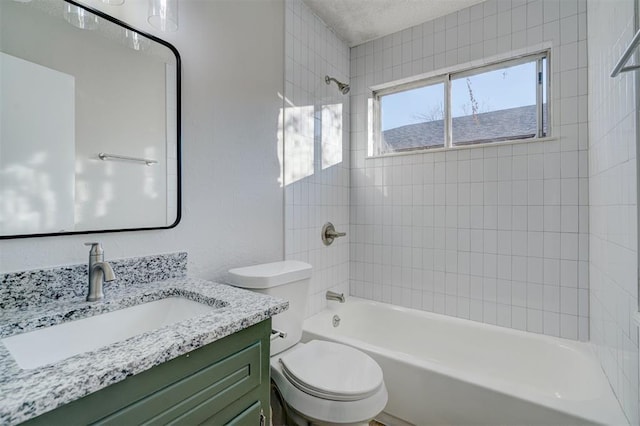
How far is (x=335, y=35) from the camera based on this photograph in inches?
97.8

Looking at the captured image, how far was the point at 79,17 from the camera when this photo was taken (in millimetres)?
1092

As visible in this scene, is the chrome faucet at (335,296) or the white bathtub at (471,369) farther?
the chrome faucet at (335,296)

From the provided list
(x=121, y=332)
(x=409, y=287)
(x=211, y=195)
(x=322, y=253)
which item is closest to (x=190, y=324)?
(x=121, y=332)

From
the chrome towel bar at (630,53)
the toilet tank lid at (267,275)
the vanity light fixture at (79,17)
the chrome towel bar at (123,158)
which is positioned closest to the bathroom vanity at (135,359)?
the toilet tank lid at (267,275)

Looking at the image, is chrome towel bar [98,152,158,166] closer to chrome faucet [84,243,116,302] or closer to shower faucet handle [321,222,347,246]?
chrome faucet [84,243,116,302]

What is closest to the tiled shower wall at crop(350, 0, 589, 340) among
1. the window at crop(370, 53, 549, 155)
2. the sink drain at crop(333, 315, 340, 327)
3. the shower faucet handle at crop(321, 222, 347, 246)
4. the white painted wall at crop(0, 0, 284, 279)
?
the window at crop(370, 53, 549, 155)

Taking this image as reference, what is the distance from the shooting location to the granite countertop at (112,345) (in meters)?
0.54

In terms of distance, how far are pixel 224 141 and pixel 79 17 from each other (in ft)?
2.31

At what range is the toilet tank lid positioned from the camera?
1456 millimetres

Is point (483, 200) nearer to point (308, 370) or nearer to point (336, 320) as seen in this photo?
point (336, 320)

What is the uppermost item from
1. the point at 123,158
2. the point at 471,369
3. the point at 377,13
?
the point at 377,13

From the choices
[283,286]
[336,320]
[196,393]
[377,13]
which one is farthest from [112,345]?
[377,13]

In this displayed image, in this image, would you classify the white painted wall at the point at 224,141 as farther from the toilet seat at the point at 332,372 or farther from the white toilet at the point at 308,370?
the toilet seat at the point at 332,372

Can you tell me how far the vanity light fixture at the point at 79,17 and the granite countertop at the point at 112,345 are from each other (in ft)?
3.09
